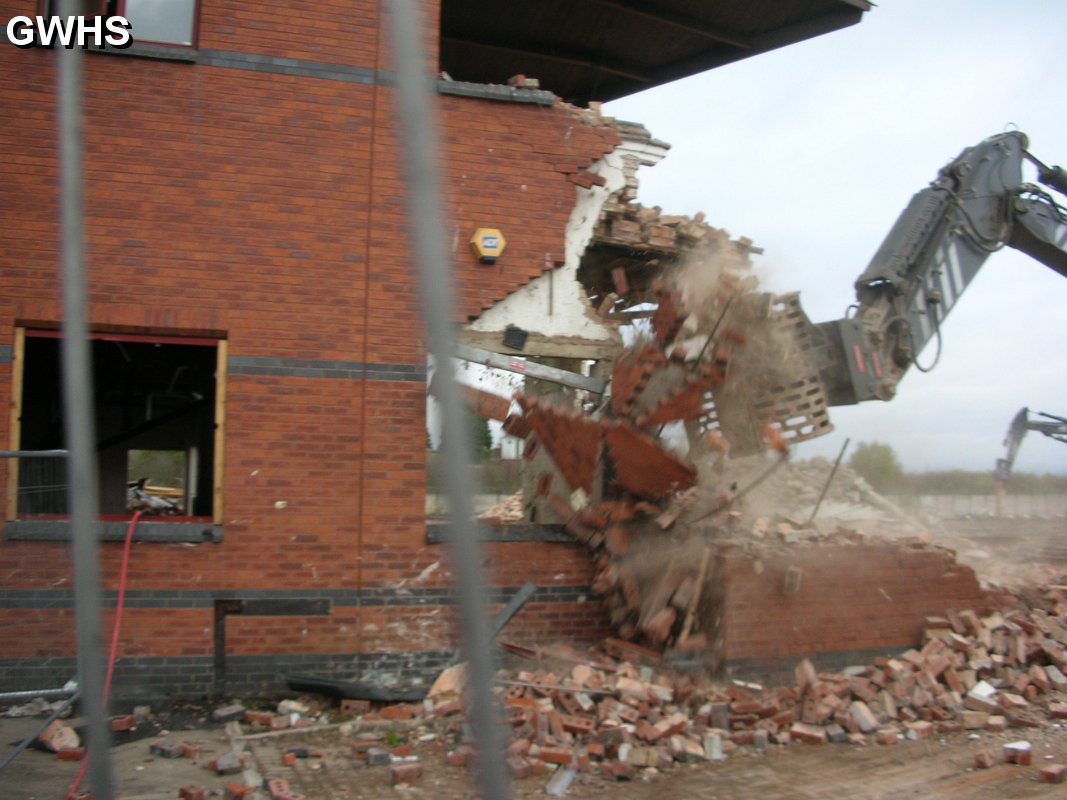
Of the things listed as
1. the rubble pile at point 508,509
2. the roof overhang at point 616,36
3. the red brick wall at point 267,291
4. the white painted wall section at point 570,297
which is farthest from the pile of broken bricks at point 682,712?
the roof overhang at point 616,36

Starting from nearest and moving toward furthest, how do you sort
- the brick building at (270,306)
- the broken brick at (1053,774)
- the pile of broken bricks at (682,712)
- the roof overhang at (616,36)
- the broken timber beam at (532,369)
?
the broken brick at (1053,774) → the pile of broken bricks at (682,712) → the brick building at (270,306) → the broken timber beam at (532,369) → the roof overhang at (616,36)

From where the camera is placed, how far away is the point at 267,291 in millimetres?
8133

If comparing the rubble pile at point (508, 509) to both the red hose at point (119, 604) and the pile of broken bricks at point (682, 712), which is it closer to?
the pile of broken bricks at point (682, 712)

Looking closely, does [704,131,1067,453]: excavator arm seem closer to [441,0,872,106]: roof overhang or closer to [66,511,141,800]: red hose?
[441,0,872,106]: roof overhang

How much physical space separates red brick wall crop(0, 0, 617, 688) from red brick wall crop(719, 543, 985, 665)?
68.7 inches

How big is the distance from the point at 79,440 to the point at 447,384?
161 centimetres

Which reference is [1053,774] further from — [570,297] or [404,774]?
[570,297]

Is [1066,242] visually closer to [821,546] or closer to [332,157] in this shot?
[821,546]

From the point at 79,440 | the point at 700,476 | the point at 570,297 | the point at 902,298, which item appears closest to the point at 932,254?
the point at 902,298

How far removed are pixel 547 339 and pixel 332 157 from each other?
2519 millimetres

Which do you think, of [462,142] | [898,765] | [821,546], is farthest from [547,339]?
[898,765]

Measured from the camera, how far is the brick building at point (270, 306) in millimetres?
7773

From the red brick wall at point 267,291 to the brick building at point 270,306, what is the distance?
2 centimetres

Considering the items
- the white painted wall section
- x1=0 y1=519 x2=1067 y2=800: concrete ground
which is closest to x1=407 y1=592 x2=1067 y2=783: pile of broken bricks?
x1=0 y1=519 x2=1067 y2=800: concrete ground
